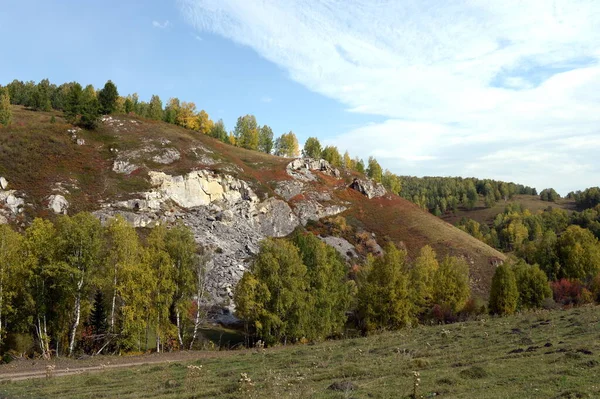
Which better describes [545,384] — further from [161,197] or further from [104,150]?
[104,150]

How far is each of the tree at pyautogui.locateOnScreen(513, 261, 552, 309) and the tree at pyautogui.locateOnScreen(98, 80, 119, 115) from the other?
335 ft

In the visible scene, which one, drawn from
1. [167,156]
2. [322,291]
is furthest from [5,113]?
[322,291]

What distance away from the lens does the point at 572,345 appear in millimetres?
18000

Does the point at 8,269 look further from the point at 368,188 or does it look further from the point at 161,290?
the point at 368,188

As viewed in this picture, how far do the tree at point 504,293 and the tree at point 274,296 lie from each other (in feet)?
90.6

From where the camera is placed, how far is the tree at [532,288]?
56.5 m

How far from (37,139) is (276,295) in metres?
70.8

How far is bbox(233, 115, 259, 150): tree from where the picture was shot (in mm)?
149500

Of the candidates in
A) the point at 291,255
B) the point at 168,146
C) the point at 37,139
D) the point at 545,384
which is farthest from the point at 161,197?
the point at 545,384

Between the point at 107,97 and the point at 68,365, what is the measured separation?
98148 mm

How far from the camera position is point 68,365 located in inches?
1094

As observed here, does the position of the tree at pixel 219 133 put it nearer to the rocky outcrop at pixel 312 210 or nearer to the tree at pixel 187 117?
the tree at pixel 187 117

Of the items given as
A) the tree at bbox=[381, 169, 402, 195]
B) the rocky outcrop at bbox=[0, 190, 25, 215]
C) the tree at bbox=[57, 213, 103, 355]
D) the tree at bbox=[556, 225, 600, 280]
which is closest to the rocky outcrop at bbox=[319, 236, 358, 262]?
the tree at bbox=[556, 225, 600, 280]

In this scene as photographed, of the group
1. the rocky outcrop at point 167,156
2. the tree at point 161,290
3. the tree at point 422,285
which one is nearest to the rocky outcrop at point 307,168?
the rocky outcrop at point 167,156
